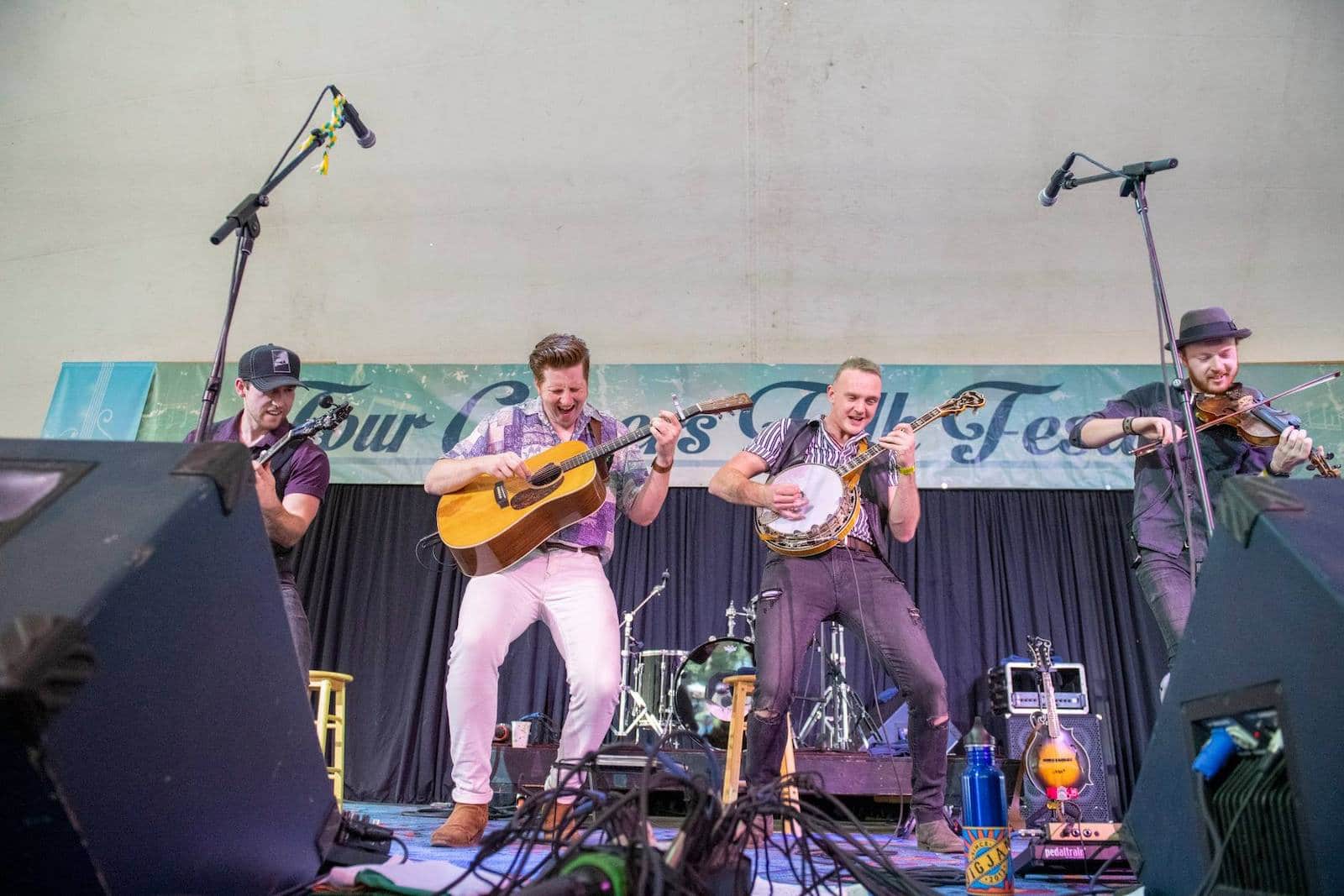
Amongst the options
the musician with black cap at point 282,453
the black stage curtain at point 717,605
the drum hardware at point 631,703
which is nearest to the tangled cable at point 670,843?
the musician with black cap at point 282,453

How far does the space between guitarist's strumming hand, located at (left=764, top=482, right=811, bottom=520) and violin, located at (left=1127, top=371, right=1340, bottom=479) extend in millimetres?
1258

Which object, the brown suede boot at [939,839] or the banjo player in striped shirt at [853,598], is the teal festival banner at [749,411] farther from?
the brown suede boot at [939,839]

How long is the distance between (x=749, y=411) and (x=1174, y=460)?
3.31 metres

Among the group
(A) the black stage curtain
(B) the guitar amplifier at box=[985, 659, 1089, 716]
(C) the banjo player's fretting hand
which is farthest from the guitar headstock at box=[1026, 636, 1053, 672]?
(C) the banjo player's fretting hand

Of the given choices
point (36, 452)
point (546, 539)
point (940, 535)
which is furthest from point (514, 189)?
point (36, 452)

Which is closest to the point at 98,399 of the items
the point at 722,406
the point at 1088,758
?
the point at 722,406

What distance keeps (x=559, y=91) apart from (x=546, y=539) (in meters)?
3.56

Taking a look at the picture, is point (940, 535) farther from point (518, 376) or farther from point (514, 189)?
point (514, 189)

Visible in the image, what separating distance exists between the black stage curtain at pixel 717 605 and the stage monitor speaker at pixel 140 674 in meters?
5.91

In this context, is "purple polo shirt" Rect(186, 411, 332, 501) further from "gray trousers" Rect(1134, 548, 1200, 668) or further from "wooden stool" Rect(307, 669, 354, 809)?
"gray trousers" Rect(1134, 548, 1200, 668)

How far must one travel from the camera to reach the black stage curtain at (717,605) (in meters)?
7.11

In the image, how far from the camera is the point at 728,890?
4.47ft

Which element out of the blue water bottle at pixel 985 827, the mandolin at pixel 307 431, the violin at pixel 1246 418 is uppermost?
the violin at pixel 1246 418

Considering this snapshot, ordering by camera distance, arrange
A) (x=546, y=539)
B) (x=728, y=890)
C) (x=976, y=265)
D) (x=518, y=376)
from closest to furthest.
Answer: (x=728, y=890)
(x=546, y=539)
(x=976, y=265)
(x=518, y=376)
